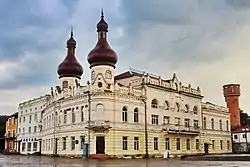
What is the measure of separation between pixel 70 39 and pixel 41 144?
1895 centimetres

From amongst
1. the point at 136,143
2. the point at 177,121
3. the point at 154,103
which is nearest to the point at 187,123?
the point at 177,121

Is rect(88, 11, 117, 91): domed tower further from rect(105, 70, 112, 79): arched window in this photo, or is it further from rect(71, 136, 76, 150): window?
rect(71, 136, 76, 150): window

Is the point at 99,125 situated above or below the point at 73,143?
above

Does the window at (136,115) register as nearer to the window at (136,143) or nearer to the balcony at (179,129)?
the window at (136,143)

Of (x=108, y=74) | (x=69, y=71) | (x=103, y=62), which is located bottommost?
(x=108, y=74)

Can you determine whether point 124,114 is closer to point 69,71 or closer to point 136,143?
point 136,143

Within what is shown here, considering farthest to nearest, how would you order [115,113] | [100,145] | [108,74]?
[108,74]
[115,113]
[100,145]

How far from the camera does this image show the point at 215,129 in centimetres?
6244

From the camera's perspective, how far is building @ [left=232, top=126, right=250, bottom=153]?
234 feet

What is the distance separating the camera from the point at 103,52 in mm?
46094

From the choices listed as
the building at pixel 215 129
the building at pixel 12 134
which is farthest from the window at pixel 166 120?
the building at pixel 12 134

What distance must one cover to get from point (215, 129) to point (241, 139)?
536 inches

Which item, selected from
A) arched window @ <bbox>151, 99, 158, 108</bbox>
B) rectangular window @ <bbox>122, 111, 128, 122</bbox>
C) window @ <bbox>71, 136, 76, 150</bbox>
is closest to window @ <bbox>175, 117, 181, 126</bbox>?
arched window @ <bbox>151, 99, 158, 108</bbox>

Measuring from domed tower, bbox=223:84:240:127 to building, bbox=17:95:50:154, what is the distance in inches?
1589
